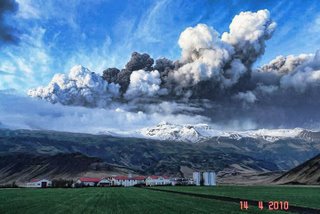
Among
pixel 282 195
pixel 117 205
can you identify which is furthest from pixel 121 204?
pixel 282 195

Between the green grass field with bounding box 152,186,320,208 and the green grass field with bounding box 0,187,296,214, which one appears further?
the green grass field with bounding box 152,186,320,208

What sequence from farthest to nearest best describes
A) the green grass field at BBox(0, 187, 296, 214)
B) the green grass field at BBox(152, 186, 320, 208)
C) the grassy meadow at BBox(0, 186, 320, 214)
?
the green grass field at BBox(152, 186, 320, 208), the grassy meadow at BBox(0, 186, 320, 214), the green grass field at BBox(0, 187, 296, 214)

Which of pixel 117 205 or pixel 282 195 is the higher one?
pixel 117 205

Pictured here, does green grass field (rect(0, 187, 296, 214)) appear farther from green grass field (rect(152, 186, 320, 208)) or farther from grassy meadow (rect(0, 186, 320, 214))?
green grass field (rect(152, 186, 320, 208))

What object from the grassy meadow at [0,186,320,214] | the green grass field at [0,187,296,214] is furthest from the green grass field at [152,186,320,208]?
the green grass field at [0,187,296,214]

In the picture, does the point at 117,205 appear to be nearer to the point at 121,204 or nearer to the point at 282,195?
the point at 121,204

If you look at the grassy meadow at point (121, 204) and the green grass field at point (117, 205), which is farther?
the grassy meadow at point (121, 204)

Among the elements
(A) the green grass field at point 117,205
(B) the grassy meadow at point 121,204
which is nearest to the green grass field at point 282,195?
(B) the grassy meadow at point 121,204

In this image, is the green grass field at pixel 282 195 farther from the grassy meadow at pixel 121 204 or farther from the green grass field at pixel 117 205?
the green grass field at pixel 117 205

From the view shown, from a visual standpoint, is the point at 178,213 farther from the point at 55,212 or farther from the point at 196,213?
the point at 55,212

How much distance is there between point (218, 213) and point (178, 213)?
16.8 feet

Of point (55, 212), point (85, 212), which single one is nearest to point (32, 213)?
point (55, 212)

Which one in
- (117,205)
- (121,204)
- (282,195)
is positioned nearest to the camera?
(117,205)

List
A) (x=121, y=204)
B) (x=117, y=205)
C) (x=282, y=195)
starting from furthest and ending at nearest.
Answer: (x=282, y=195) → (x=121, y=204) → (x=117, y=205)
